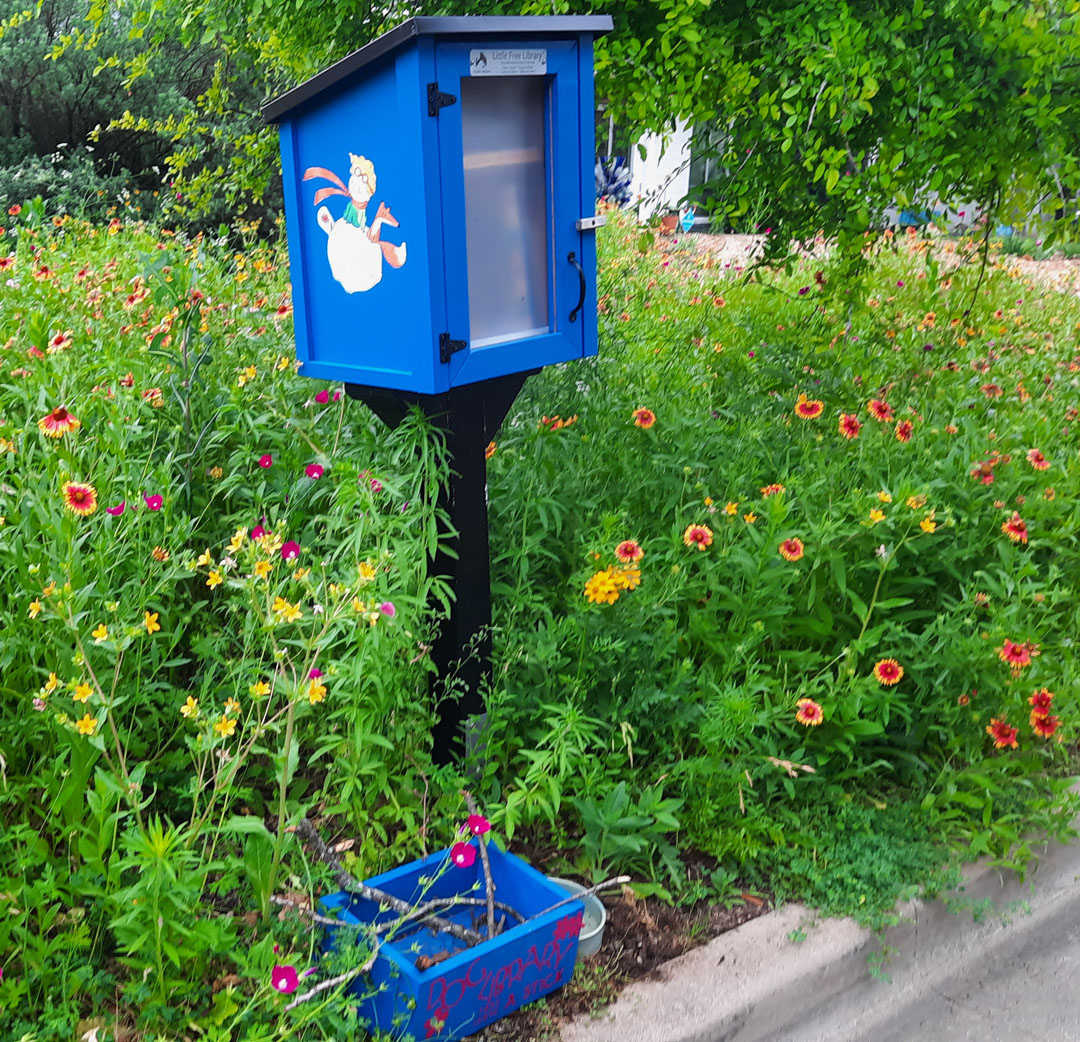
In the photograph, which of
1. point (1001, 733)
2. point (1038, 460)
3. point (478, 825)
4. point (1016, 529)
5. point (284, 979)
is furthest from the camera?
point (1038, 460)

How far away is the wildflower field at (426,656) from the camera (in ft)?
6.81

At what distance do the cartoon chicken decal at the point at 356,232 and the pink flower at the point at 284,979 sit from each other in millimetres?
1439

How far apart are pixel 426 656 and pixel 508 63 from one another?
1357mm

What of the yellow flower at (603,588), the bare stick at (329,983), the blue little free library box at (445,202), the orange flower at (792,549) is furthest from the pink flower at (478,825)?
the orange flower at (792,549)

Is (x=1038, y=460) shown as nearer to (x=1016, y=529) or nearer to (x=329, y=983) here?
(x=1016, y=529)

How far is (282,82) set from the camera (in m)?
7.52

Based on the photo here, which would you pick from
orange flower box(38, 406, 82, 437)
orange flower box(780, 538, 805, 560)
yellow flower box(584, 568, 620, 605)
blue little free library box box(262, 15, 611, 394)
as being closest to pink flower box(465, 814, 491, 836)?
yellow flower box(584, 568, 620, 605)

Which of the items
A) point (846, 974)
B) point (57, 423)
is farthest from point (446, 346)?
point (846, 974)

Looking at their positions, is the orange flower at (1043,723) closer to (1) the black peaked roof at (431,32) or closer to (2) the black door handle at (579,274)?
(2) the black door handle at (579,274)

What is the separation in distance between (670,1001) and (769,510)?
1.31 m

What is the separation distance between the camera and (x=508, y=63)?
2283mm

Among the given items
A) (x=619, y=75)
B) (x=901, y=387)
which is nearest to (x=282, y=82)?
(x=619, y=75)

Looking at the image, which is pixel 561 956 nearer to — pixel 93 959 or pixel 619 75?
pixel 93 959

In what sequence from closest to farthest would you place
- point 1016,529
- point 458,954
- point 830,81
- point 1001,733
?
point 458,954
point 1001,733
point 1016,529
point 830,81
